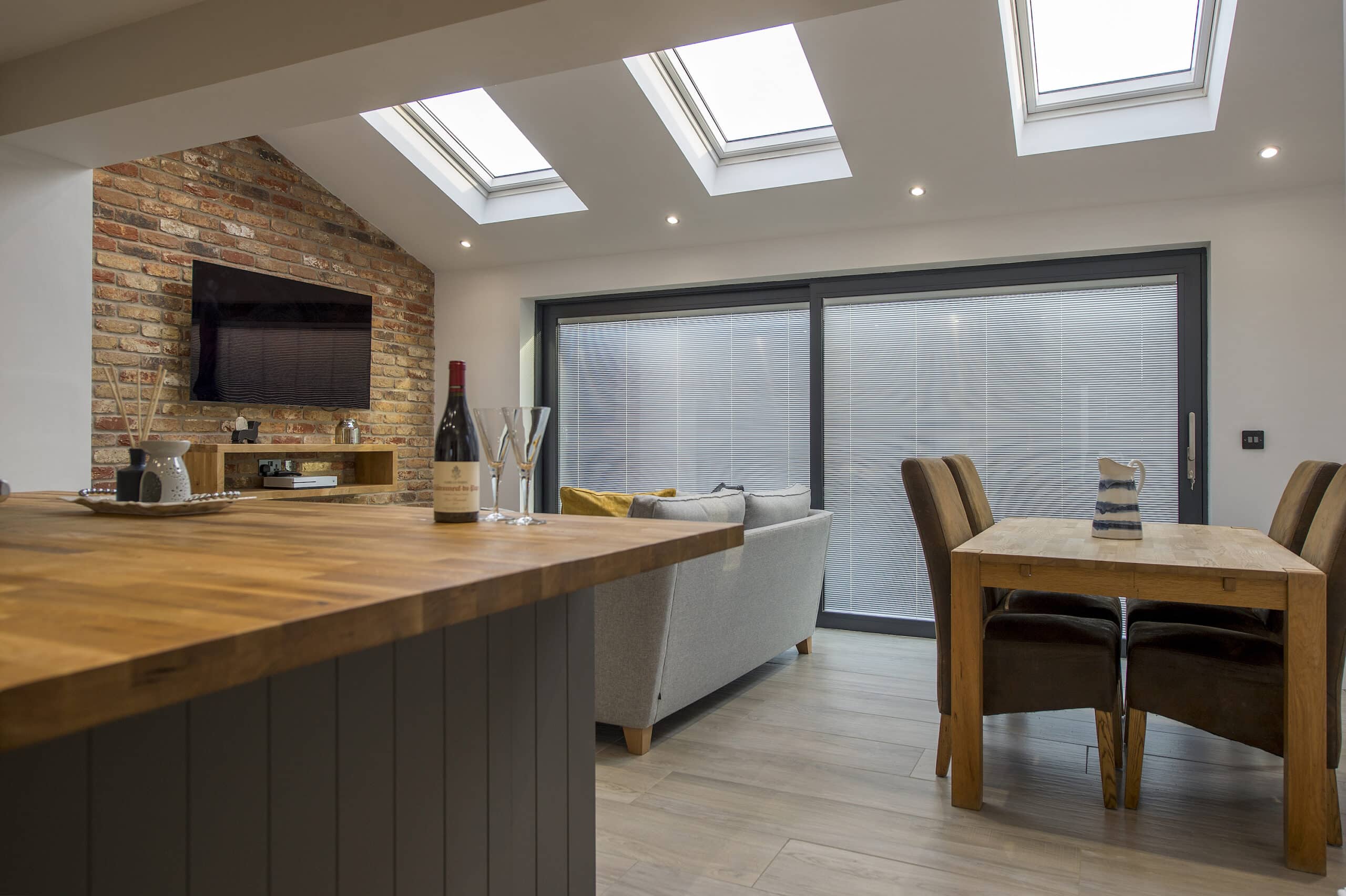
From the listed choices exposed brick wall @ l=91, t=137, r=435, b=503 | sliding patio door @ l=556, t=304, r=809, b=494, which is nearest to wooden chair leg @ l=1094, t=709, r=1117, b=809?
sliding patio door @ l=556, t=304, r=809, b=494

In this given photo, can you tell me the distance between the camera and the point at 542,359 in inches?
222

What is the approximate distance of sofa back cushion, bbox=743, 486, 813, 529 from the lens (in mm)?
3461

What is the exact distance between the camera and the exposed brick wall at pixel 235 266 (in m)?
3.93

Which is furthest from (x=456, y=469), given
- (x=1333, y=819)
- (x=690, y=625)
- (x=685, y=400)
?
(x=685, y=400)

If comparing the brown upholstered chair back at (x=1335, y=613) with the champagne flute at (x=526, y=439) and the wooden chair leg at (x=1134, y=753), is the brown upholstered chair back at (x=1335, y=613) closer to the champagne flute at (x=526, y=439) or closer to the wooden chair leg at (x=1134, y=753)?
the wooden chair leg at (x=1134, y=753)

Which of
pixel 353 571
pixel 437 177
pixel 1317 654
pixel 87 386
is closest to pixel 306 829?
pixel 353 571

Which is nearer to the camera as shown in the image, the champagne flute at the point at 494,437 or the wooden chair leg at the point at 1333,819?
the champagne flute at the point at 494,437

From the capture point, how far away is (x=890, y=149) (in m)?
3.96

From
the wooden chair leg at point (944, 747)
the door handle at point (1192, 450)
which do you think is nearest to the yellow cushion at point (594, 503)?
the wooden chair leg at point (944, 747)

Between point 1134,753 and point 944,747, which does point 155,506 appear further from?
point 1134,753

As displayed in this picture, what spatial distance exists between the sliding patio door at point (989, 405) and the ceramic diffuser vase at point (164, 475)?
11.9 ft

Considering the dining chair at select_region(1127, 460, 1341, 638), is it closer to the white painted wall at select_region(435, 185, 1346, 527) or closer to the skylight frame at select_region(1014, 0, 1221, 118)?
the white painted wall at select_region(435, 185, 1346, 527)

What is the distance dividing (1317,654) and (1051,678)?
→ 61cm

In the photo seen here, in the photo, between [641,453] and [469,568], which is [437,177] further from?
[469,568]
